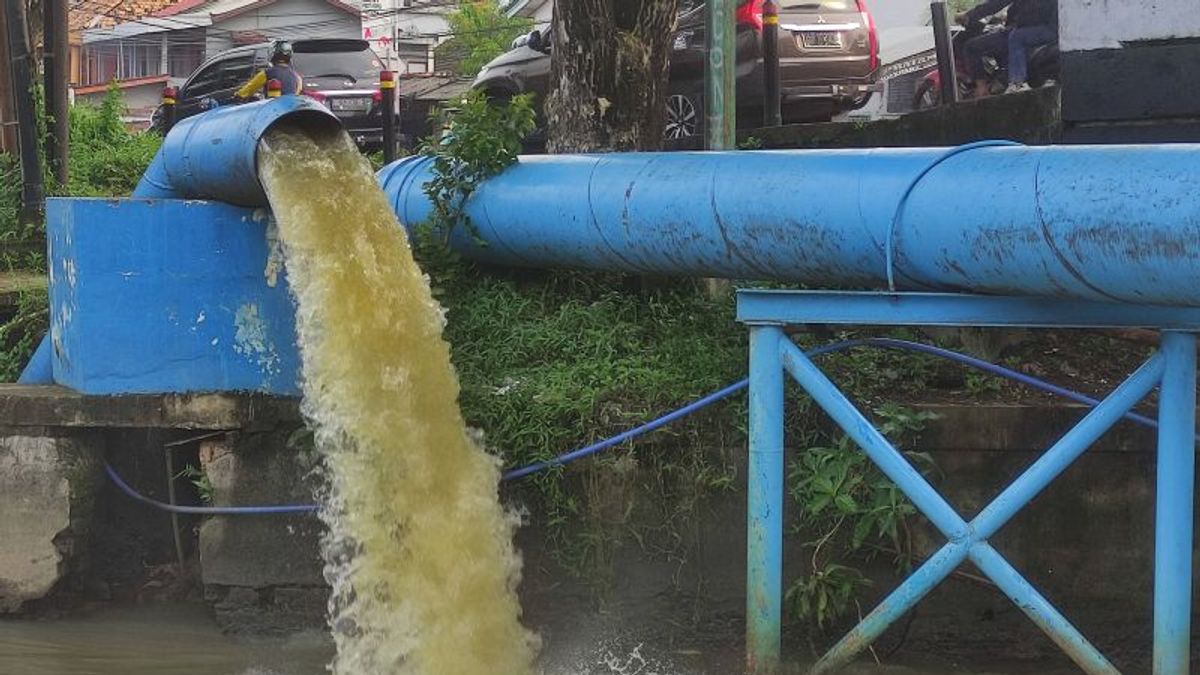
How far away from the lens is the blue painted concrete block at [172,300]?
454cm

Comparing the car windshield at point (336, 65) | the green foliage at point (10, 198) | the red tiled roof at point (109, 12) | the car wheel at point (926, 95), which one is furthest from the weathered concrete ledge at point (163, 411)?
the red tiled roof at point (109, 12)

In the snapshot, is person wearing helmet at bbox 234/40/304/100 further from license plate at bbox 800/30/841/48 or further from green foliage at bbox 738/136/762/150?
green foliage at bbox 738/136/762/150

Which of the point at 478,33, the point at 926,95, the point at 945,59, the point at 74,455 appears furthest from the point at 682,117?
the point at 478,33

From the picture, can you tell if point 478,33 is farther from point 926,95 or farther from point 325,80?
point 926,95

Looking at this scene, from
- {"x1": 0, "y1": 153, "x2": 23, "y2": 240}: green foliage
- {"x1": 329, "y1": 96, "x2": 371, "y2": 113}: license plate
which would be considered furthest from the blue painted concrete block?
{"x1": 329, "y1": 96, "x2": 371, "y2": 113}: license plate

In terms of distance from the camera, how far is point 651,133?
557 cm

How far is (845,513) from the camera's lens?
391 centimetres

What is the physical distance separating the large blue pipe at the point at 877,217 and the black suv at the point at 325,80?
33.6ft

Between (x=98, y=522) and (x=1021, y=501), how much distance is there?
3465mm

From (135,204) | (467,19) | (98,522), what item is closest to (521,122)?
(135,204)

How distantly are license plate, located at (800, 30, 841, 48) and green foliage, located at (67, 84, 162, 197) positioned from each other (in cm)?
540

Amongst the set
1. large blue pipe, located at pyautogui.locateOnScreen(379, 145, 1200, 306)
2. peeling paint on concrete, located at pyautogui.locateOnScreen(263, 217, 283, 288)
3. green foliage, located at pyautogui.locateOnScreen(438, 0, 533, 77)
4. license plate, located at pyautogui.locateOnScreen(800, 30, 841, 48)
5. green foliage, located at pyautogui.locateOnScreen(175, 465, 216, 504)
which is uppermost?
green foliage, located at pyautogui.locateOnScreen(438, 0, 533, 77)

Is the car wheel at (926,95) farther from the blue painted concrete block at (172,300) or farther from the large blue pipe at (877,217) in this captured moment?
the blue painted concrete block at (172,300)

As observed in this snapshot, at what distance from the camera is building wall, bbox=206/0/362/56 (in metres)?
43.0
